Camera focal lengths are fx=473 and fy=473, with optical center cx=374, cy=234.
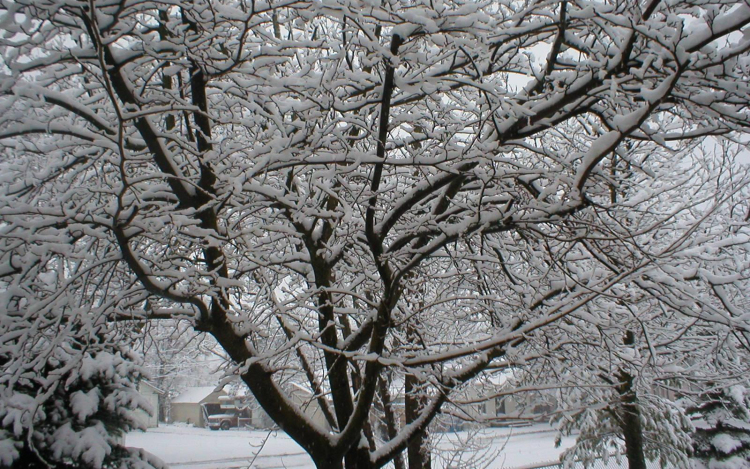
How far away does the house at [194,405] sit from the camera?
4034 centimetres

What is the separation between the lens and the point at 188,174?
413cm

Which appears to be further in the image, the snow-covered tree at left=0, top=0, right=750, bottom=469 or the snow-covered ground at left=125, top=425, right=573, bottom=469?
the snow-covered ground at left=125, top=425, right=573, bottom=469

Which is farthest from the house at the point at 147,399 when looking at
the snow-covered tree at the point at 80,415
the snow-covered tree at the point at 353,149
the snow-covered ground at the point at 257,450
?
the snow-covered tree at the point at 353,149

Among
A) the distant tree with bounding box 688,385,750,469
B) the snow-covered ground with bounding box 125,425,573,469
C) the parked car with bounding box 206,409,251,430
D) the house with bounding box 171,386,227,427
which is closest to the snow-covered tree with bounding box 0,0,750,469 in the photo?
the distant tree with bounding box 688,385,750,469

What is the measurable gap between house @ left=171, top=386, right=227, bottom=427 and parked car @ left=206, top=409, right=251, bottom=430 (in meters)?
3.23

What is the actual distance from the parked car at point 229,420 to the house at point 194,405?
323 centimetres

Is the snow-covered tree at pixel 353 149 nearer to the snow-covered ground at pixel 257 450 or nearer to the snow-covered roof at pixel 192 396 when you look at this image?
the snow-covered ground at pixel 257 450

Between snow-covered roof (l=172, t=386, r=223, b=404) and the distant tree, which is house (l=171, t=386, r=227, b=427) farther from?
the distant tree

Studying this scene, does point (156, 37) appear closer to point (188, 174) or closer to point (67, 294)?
point (188, 174)

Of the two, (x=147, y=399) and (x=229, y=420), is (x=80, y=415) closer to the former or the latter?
(x=147, y=399)

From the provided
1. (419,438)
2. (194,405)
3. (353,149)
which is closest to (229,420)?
(194,405)

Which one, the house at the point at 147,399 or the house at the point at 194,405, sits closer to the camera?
the house at the point at 147,399

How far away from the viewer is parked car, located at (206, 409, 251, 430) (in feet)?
117

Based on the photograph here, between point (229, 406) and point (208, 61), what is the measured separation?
39.4 metres
